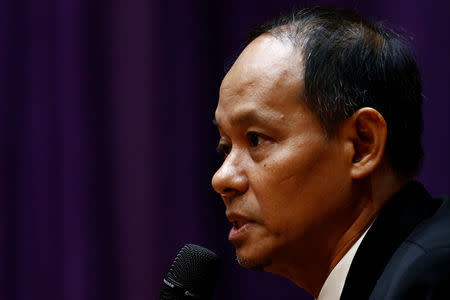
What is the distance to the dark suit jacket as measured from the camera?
3.47ft

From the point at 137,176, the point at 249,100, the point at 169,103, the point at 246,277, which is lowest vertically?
the point at 246,277

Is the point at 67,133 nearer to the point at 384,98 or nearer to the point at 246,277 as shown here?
the point at 246,277

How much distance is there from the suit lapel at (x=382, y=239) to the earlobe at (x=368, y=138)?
7cm

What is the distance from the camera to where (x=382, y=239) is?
4.05ft

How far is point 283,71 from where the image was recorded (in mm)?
1341

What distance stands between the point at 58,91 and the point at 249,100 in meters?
0.95

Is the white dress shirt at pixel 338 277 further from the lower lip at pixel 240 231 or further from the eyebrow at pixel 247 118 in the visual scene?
the eyebrow at pixel 247 118

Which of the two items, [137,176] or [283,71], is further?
[137,176]

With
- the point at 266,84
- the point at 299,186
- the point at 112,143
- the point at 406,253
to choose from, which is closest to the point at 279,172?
the point at 299,186

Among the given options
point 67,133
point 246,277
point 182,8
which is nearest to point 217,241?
point 246,277

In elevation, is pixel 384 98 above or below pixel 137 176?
above

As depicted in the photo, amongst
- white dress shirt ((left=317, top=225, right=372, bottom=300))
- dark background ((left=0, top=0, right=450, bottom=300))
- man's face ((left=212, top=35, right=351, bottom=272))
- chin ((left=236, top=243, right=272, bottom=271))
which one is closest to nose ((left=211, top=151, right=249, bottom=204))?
man's face ((left=212, top=35, right=351, bottom=272))

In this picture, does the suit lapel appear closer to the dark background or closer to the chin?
the chin

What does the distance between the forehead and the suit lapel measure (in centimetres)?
25
